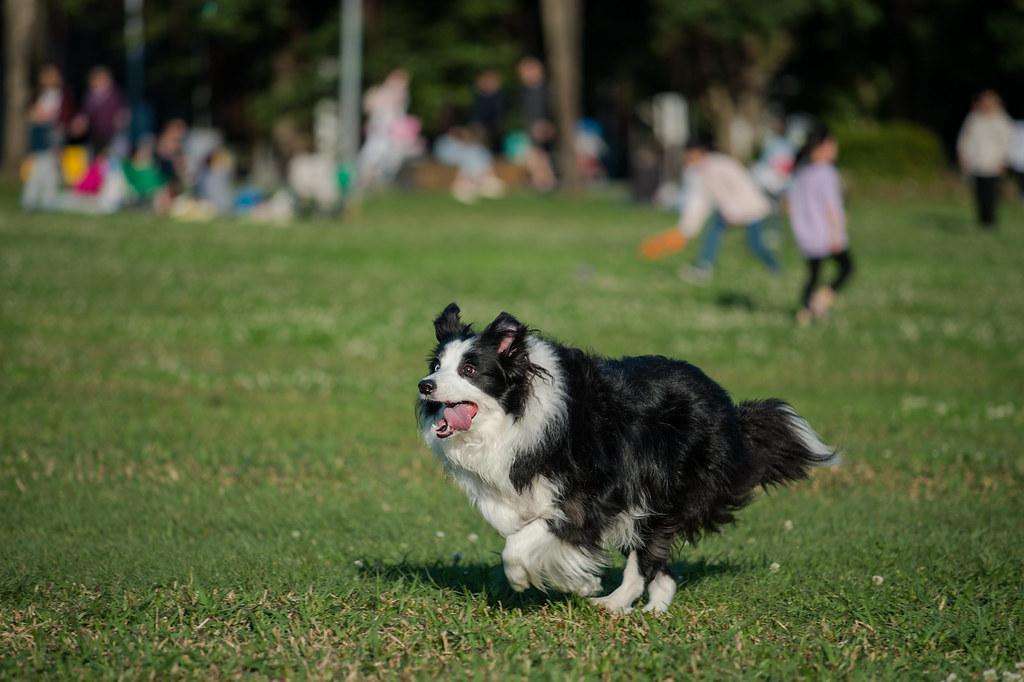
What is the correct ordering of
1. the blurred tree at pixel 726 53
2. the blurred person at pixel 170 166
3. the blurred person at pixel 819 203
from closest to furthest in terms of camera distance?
1. the blurred person at pixel 819 203
2. the blurred person at pixel 170 166
3. the blurred tree at pixel 726 53

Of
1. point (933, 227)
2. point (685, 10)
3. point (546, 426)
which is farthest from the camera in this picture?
point (685, 10)

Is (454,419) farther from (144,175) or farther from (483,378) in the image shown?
(144,175)

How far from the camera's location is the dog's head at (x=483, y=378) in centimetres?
593

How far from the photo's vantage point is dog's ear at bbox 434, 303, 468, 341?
629 centimetres

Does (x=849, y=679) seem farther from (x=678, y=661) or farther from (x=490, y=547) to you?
(x=490, y=547)

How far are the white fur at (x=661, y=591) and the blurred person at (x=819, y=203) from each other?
29.4 feet

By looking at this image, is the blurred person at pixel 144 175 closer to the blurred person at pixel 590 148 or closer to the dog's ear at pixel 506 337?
the dog's ear at pixel 506 337

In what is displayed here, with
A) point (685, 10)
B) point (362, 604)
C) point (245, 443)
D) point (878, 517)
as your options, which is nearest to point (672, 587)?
point (362, 604)

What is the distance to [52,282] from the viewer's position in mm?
18125

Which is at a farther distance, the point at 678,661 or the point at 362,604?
the point at 362,604

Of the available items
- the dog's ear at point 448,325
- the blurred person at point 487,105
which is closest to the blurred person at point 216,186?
the blurred person at point 487,105

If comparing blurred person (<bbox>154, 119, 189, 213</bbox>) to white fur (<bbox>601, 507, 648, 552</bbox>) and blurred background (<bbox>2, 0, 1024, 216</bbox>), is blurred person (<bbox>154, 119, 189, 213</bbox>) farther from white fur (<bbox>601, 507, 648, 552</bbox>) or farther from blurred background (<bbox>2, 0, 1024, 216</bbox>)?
white fur (<bbox>601, 507, 648, 552</bbox>)

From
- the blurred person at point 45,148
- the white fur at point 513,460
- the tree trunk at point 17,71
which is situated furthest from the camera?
the tree trunk at point 17,71

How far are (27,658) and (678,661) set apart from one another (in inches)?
102
